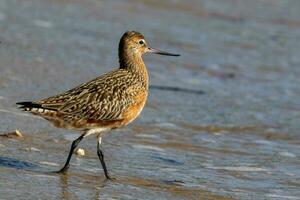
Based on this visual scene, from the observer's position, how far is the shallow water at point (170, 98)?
7.18 meters

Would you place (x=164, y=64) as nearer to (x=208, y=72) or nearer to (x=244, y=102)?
(x=208, y=72)

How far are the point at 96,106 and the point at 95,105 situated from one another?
0.01 m

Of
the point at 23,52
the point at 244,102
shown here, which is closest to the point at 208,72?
the point at 244,102

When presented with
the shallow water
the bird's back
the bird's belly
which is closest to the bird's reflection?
the shallow water

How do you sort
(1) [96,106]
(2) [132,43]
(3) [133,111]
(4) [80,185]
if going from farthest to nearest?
(2) [132,43] → (3) [133,111] → (1) [96,106] → (4) [80,185]

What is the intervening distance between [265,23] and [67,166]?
413 inches

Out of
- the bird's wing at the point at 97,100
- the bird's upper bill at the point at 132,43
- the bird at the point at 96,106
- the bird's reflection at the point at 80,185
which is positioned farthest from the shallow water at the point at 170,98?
the bird's upper bill at the point at 132,43

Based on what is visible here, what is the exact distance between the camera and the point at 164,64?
12773 mm

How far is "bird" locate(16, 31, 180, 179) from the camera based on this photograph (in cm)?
727

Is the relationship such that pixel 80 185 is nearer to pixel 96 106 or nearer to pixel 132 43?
pixel 96 106

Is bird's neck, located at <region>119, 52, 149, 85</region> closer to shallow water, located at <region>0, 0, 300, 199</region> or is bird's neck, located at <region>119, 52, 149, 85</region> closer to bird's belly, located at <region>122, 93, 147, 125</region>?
bird's belly, located at <region>122, 93, 147, 125</region>

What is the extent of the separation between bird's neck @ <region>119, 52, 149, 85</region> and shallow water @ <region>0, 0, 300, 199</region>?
2.29 ft

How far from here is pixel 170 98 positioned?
420 inches

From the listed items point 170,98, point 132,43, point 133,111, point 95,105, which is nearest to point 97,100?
point 95,105
